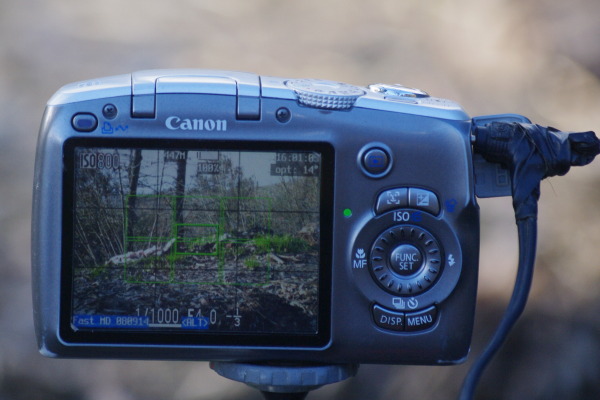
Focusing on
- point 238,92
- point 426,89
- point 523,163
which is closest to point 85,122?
point 238,92

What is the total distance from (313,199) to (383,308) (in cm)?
13

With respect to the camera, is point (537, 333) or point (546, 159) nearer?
point (546, 159)

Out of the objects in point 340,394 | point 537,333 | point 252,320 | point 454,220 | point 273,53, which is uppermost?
point 273,53

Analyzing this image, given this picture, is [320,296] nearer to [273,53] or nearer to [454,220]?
[454,220]

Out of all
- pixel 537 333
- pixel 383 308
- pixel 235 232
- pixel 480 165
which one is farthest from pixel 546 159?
pixel 537 333

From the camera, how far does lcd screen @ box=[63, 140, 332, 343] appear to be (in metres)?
0.79

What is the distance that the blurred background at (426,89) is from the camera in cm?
152

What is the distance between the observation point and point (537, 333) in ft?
5.01

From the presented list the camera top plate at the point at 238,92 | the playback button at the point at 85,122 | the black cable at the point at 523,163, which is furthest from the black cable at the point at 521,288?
the playback button at the point at 85,122

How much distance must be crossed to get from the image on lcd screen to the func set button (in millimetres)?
66

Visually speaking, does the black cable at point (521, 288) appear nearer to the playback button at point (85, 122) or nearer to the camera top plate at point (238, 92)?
the camera top plate at point (238, 92)

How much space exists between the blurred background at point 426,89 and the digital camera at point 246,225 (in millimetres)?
752

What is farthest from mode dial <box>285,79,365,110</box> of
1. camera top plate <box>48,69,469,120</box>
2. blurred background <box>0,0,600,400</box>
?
blurred background <box>0,0,600,400</box>

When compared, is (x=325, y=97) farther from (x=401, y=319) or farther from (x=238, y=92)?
(x=401, y=319)
